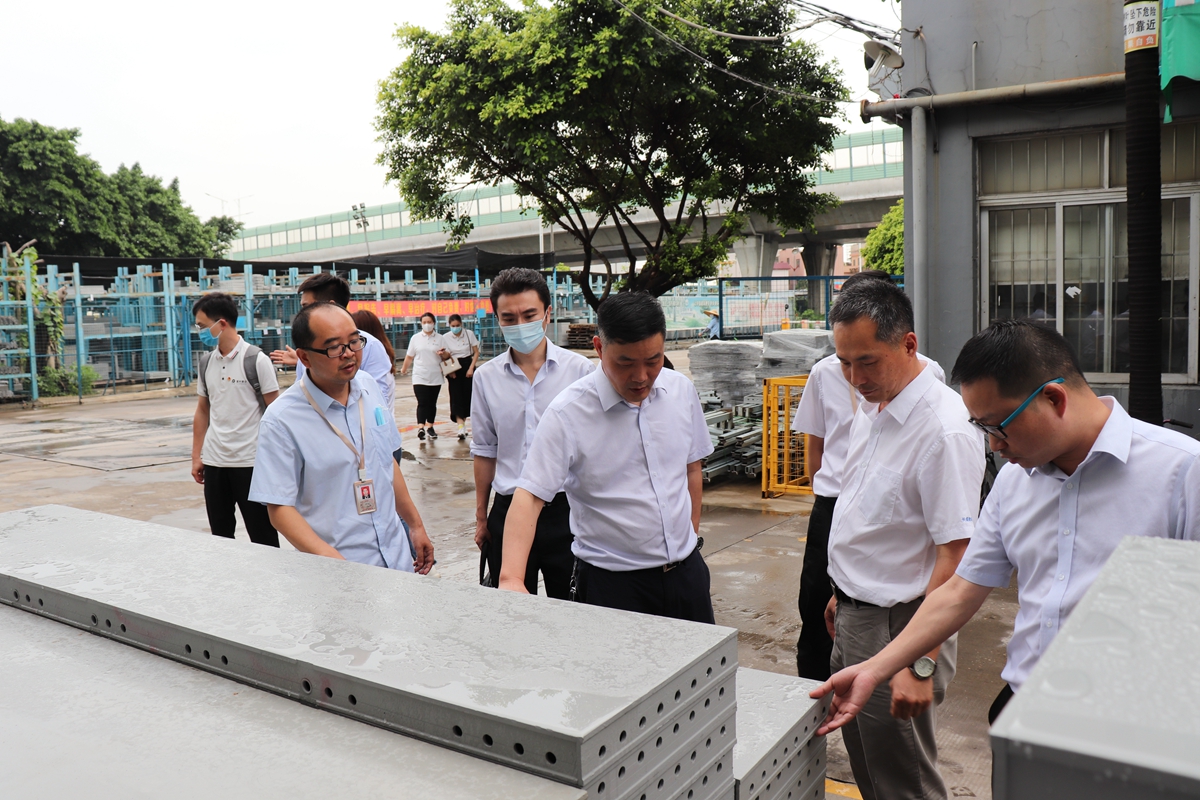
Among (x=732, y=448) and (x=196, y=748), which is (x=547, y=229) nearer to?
(x=732, y=448)

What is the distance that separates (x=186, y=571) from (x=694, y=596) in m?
1.62

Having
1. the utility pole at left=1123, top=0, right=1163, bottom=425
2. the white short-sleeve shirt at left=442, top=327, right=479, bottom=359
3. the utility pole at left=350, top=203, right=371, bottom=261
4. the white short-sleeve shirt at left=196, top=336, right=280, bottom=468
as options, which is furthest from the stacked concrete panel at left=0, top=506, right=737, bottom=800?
the utility pole at left=350, top=203, right=371, bottom=261

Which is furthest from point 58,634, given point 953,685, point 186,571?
point 953,685

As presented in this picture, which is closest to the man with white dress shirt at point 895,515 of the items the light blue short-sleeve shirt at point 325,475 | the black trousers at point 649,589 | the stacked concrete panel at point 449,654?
the black trousers at point 649,589

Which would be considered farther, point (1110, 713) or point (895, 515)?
point (895, 515)

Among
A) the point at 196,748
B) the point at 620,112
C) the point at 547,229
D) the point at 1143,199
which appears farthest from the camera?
the point at 547,229

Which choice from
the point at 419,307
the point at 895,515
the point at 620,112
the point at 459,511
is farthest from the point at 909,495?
the point at 419,307

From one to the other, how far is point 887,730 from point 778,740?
2.62 feet

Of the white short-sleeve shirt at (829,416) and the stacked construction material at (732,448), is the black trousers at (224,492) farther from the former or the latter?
the stacked construction material at (732,448)

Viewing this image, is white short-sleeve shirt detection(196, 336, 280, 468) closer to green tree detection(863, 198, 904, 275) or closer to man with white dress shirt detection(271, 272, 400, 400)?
man with white dress shirt detection(271, 272, 400, 400)

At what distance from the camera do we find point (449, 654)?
1345mm

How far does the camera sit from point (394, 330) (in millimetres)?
27078

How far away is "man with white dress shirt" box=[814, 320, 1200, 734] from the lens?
175cm

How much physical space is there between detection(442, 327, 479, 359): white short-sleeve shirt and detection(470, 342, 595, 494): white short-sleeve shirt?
27.1ft
